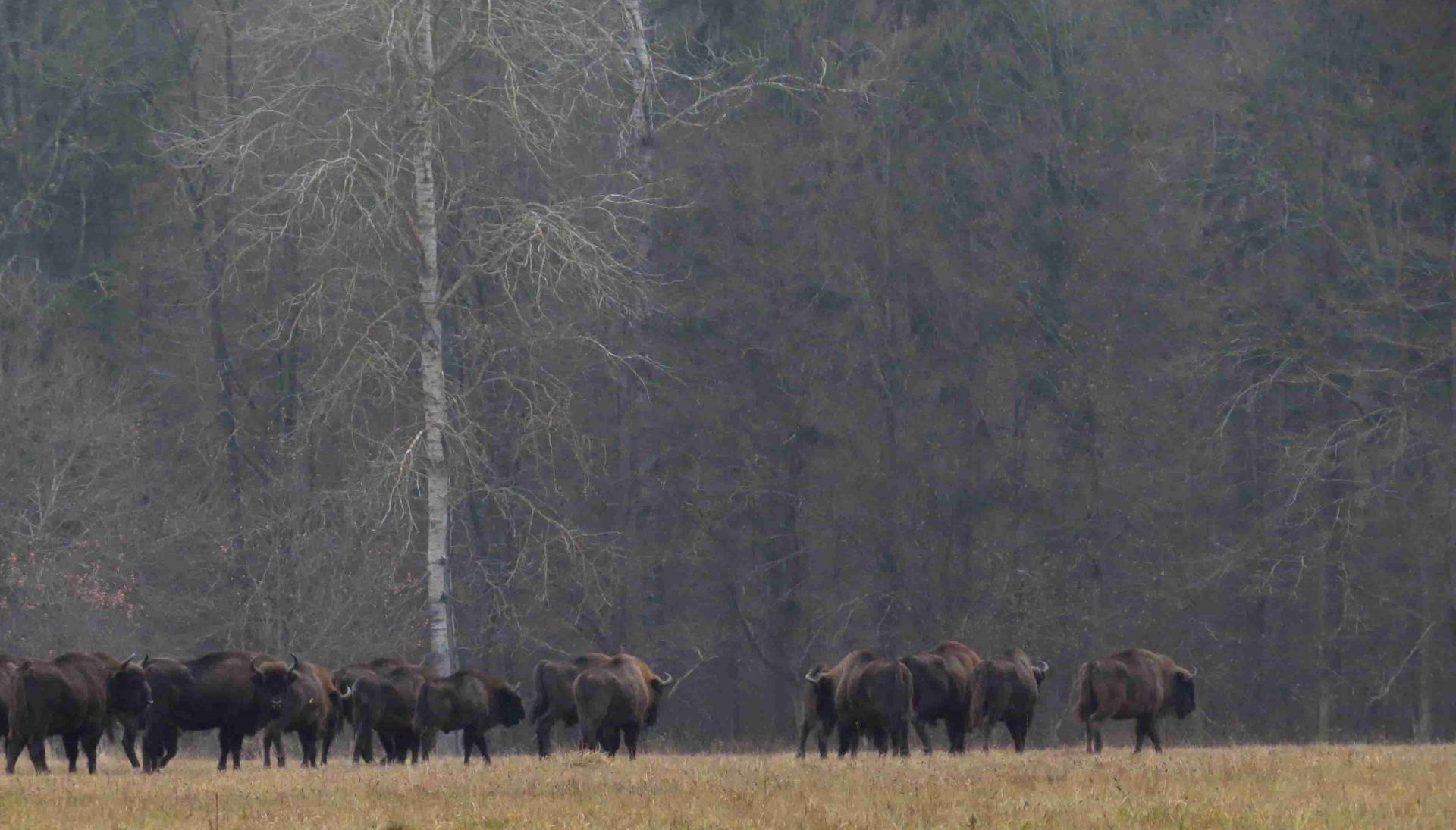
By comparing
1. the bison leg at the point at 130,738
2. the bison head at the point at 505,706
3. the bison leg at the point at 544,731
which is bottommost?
the bison leg at the point at 544,731

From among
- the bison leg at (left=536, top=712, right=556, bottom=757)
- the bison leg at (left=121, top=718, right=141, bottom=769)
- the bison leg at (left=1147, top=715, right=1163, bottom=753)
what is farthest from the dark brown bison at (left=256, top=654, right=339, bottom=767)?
the bison leg at (left=1147, top=715, right=1163, bottom=753)

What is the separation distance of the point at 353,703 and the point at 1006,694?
290 inches

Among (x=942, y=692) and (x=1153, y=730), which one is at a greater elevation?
(x=942, y=692)

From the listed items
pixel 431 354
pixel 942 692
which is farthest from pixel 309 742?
pixel 431 354

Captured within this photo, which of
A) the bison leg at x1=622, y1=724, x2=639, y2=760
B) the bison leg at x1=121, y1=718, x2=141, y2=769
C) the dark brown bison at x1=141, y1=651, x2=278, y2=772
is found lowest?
the bison leg at x1=622, y1=724, x2=639, y2=760

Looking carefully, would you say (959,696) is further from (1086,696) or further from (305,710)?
(305,710)

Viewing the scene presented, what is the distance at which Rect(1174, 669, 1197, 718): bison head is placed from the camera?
71.2 feet

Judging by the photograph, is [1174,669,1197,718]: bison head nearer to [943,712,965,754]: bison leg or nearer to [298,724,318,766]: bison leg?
[943,712,965,754]: bison leg

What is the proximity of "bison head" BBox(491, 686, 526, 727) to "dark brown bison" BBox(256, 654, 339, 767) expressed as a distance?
1.76 metres

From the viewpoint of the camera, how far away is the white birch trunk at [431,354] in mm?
27297

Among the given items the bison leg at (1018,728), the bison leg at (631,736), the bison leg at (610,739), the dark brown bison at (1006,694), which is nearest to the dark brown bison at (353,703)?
the bison leg at (610,739)

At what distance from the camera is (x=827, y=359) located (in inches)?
1513

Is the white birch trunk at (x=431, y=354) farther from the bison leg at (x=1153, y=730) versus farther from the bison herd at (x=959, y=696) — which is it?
the bison leg at (x=1153, y=730)

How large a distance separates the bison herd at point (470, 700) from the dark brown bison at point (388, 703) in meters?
0.02
